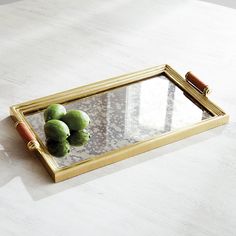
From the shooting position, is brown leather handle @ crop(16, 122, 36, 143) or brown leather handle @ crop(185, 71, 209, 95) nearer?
brown leather handle @ crop(16, 122, 36, 143)

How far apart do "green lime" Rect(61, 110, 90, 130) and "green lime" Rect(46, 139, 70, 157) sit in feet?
0.17

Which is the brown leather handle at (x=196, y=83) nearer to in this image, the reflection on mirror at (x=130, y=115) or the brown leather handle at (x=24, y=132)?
the reflection on mirror at (x=130, y=115)

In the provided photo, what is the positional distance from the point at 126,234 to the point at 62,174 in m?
0.26

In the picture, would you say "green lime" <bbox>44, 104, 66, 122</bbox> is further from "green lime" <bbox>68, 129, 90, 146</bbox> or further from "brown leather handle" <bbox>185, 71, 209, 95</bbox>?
"brown leather handle" <bbox>185, 71, 209, 95</bbox>

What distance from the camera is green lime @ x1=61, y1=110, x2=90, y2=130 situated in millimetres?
1661

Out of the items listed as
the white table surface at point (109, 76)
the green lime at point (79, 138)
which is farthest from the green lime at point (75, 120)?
the white table surface at point (109, 76)

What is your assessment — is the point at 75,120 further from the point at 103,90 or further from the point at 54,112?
the point at 103,90

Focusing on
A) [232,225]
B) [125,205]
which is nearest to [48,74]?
[125,205]

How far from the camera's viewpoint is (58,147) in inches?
64.1

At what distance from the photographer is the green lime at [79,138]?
5.41 ft

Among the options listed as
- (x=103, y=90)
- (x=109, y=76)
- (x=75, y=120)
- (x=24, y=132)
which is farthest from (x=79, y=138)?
(x=109, y=76)

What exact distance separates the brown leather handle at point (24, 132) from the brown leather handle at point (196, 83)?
0.56 m

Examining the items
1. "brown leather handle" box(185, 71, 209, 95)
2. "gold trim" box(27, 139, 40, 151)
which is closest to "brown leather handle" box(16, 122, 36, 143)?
"gold trim" box(27, 139, 40, 151)

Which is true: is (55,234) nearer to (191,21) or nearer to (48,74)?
(48,74)
